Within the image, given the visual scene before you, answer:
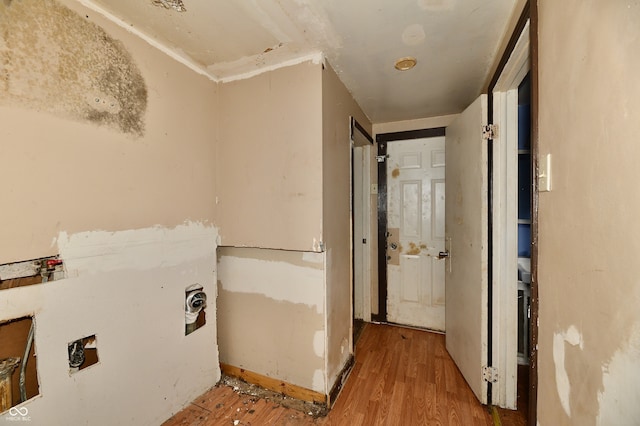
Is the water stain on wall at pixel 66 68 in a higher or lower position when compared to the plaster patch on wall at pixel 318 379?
higher

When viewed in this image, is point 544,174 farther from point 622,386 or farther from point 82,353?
point 82,353

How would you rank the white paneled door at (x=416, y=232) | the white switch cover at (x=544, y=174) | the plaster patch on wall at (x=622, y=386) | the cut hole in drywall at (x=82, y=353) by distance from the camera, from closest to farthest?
the plaster patch on wall at (x=622, y=386)
the white switch cover at (x=544, y=174)
the cut hole in drywall at (x=82, y=353)
the white paneled door at (x=416, y=232)

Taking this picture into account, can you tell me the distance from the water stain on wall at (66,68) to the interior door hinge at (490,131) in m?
2.16

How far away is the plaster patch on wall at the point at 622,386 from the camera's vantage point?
54cm

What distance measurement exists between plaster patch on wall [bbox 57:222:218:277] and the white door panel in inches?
76.5

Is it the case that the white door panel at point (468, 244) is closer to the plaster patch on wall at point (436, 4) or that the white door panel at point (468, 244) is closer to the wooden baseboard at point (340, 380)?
the plaster patch on wall at point (436, 4)

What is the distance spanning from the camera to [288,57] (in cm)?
173

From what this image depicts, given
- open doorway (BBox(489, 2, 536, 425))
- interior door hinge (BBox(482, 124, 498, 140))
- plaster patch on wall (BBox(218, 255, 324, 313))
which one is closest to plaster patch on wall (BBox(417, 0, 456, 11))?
open doorway (BBox(489, 2, 536, 425))

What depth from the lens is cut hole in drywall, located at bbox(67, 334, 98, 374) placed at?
3.99 ft

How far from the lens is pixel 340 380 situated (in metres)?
1.93

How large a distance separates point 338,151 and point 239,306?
145 centimetres

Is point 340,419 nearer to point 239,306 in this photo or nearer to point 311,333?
point 311,333

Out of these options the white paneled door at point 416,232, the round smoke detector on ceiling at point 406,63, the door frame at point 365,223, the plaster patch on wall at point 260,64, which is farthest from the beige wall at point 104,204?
the white paneled door at point 416,232

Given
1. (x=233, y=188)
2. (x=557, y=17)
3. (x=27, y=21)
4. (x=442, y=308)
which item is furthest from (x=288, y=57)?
(x=442, y=308)
